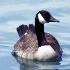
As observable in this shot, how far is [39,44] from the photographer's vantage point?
42.0 ft

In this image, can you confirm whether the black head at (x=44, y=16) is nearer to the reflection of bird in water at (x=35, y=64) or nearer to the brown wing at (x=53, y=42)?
the brown wing at (x=53, y=42)

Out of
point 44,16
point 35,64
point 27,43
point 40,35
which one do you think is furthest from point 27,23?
point 35,64

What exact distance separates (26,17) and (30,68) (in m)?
3.68

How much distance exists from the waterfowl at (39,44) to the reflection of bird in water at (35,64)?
0.58 feet

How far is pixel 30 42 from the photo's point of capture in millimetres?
12922

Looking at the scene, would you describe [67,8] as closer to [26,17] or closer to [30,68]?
[26,17]

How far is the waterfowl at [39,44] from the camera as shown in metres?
12.6

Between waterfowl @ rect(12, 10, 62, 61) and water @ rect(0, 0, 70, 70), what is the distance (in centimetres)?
19

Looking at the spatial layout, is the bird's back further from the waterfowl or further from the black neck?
the black neck

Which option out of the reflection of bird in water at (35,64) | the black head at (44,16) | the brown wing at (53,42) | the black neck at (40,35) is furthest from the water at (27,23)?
the black head at (44,16)

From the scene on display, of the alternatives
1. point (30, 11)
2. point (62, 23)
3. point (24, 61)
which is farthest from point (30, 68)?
point (30, 11)

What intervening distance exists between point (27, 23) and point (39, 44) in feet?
6.37

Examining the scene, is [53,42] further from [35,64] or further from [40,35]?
[35,64]

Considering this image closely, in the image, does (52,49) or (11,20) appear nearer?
(52,49)
